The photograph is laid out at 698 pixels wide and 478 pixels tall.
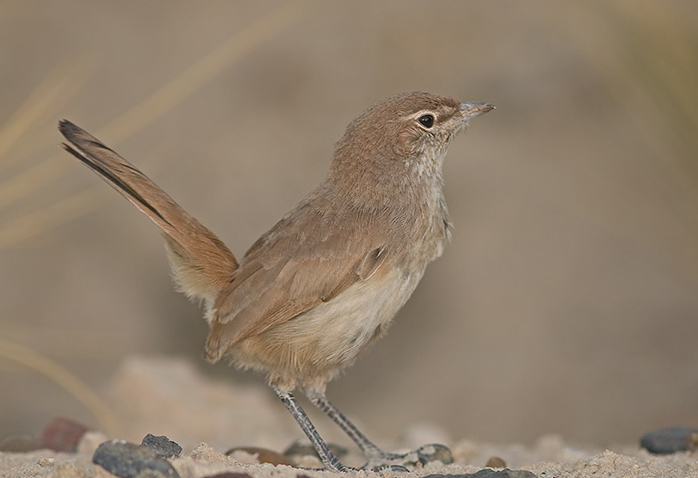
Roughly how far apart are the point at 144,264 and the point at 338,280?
13.7 feet

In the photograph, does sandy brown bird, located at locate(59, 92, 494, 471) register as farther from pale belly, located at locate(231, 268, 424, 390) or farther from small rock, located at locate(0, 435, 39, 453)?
small rock, located at locate(0, 435, 39, 453)

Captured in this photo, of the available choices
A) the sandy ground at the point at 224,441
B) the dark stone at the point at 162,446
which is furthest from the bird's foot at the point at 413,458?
the dark stone at the point at 162,446

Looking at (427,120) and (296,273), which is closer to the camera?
(296,273)

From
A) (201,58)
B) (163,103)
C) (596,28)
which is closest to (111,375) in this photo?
(163,103)

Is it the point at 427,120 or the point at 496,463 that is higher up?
the point at 427,120

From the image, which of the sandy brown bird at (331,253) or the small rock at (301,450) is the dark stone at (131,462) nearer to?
the sandy brown bird at (331,253)

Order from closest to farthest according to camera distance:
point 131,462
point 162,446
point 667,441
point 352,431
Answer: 1. point 131,462
2. point 162,446
3. point 667,441
4. point 352,431

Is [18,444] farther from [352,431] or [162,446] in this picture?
[352,431]

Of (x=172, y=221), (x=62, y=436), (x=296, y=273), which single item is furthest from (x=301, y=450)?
(x=172, y=221)

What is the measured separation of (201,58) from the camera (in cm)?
887

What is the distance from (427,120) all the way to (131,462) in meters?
2.74

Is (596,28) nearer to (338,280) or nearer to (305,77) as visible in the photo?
(305,77)

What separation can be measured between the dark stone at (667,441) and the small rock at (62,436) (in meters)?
3.30

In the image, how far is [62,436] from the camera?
16.5ft
